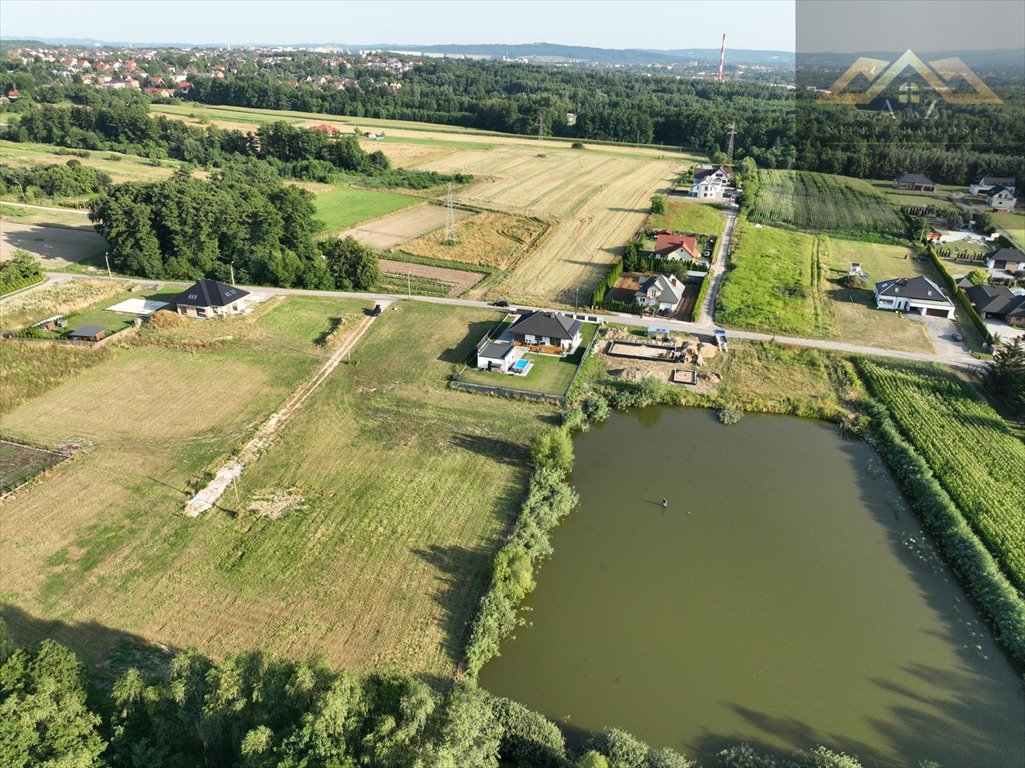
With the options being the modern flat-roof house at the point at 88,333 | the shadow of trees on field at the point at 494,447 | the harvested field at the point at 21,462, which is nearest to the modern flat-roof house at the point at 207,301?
the modern flat-roof house at the point at 88,333

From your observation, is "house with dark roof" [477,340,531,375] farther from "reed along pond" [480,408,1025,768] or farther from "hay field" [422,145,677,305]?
"hay field" [422,145,677,305]

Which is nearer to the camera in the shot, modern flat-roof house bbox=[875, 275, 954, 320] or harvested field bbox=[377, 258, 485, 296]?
modern flat-roof house bbox=[875, 275, 954, 320]

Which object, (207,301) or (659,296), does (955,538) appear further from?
(207,301)

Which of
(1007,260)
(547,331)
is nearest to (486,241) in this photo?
(547,331)

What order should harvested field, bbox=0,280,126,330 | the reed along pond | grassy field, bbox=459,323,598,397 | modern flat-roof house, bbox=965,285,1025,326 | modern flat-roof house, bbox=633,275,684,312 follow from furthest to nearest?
modern flat-roof house, bbox=633,275,684,312
modern flat-roof house, bbox=965,285,1025,326
harvested field, bbox=0,280,126,330
grassy field, bbox=459,323,598,397
the reed along pond

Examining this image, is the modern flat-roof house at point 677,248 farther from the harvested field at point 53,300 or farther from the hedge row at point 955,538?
the harvested field at point 53,300
